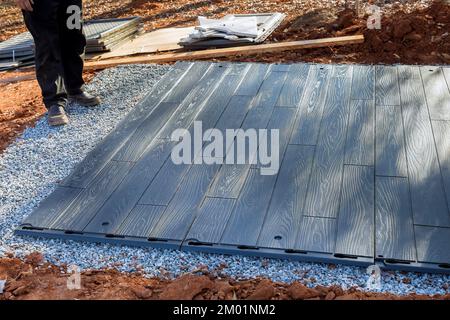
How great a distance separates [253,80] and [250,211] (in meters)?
2.11

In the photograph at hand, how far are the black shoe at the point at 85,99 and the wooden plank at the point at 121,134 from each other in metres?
0.44

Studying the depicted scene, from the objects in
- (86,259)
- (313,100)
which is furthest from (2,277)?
(313,100)

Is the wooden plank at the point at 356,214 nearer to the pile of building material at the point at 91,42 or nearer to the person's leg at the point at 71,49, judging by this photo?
the person's leg at the point at 71,49

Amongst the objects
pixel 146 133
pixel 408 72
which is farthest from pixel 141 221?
pixel 408 72

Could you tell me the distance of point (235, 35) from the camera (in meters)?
6.08

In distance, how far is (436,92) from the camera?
178 inches

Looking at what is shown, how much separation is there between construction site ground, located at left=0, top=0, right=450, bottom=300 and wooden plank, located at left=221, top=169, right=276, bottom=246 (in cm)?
30

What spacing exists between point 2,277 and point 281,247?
58.1 inches

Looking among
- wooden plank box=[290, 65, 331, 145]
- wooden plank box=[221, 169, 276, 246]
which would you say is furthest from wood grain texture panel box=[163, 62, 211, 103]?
wooden plank box=[221, 169, 276, 246]

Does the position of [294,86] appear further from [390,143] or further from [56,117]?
[56,117]

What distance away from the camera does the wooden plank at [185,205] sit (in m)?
3.06

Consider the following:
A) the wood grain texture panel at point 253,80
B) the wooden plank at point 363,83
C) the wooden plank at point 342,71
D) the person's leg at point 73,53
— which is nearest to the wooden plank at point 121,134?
the person's leg at point 73,53

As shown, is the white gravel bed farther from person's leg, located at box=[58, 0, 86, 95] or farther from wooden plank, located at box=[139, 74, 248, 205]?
wooden plank, located at box=[139, 74, 248, 205]
